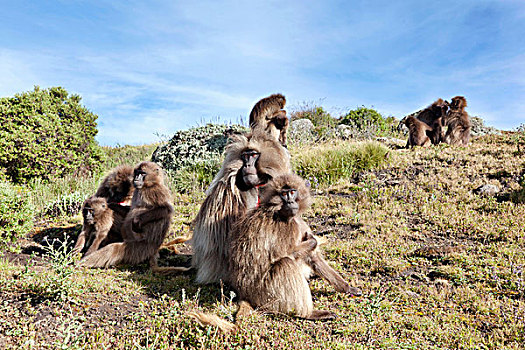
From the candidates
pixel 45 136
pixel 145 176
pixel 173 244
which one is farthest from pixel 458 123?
pixel 45 136

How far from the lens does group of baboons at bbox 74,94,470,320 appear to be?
431 centimetres

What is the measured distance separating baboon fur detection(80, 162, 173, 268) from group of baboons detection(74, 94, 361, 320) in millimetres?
15

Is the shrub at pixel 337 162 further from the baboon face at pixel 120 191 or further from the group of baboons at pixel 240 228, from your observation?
the group of baboons at pixel 240 228

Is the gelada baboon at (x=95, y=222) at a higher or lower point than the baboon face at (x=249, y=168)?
lower

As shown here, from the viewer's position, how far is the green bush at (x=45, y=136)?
36.6 ft

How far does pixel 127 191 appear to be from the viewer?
271 inches

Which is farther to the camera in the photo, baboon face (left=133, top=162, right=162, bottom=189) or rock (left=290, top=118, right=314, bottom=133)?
rock (left=290, top=118, right=314, bottom=133)

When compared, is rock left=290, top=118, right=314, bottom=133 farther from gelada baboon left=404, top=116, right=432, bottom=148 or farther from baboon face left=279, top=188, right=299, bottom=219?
baboon face left=279, top=188, right=299, bottom=219

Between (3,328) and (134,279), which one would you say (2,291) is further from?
(134,279)

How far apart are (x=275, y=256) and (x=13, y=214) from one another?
4.32m

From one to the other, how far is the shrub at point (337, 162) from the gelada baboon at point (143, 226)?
5345mm

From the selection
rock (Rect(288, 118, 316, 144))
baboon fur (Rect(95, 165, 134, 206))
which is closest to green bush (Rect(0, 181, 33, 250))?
baboon fur (Rect(95, 165, 134, 206))

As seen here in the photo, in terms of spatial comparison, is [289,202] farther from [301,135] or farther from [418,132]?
[301,135]

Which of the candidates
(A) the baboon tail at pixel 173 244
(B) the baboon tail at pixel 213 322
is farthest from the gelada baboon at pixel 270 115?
(B) the baboon tail at pixel 213 322
